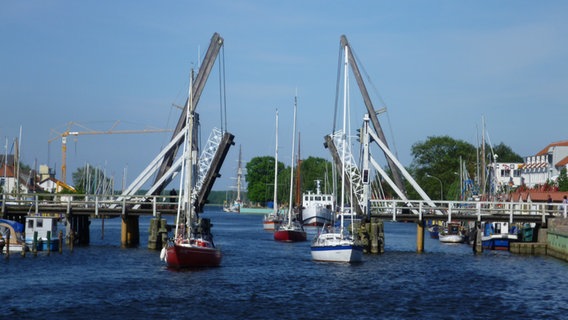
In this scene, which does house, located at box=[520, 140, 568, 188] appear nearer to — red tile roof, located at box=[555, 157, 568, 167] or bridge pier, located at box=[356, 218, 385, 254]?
red tile roof, located at box=[555, 157, 568, 167]

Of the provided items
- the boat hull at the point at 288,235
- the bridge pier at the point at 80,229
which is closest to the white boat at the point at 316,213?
the boat hull at the point at 288,235

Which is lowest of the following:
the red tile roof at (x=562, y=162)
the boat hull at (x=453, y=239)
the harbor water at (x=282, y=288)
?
the harbor water at (x=282, y=288)

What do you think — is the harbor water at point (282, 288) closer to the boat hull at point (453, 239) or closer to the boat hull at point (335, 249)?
the boat hull at point (335, 249)

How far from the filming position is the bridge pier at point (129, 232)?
58812 millimetres

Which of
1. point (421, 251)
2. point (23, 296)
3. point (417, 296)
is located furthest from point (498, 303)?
point (421, 251)

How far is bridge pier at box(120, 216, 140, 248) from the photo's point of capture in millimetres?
58812

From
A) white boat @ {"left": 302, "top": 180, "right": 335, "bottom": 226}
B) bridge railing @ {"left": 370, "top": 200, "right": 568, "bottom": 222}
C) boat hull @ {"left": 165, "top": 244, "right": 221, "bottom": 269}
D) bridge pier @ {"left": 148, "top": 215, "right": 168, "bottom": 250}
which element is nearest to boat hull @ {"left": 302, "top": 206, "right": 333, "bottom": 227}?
white boat @ {"left": 302, "top": 180, "right": 335, "bottom": 226}

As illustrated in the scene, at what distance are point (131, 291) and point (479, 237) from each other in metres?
29.5

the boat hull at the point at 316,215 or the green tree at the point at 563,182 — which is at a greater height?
the green tree at the point at 563,182

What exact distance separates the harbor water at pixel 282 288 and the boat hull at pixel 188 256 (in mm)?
516

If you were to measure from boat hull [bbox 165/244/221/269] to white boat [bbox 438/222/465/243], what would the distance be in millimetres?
34725

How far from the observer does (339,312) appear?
31516 millimetres

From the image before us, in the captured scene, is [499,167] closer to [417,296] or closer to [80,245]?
[80,245]

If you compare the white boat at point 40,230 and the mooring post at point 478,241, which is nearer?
the white boat at point 40,230
